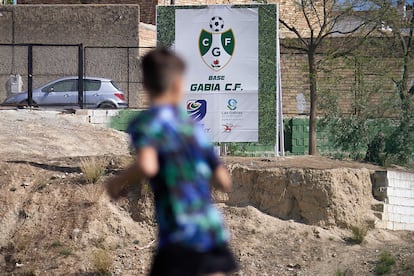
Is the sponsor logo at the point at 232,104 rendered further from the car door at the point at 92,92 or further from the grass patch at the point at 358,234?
the car door at the point at 92,92

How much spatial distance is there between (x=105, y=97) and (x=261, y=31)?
36.8 feet

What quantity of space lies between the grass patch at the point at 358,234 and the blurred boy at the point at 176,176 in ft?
31.0

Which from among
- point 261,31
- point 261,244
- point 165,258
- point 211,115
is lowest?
point 261,244

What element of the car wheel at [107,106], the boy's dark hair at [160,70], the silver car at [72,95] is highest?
the silver car at [72,95]

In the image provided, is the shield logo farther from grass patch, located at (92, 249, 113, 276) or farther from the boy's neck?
the boy's neck

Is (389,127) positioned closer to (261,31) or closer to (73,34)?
(261,31)

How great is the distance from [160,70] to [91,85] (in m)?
21.8

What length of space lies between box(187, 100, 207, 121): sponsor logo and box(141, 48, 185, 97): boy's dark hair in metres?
11.1

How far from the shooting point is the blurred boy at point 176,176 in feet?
16.1

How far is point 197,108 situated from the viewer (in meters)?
16.2

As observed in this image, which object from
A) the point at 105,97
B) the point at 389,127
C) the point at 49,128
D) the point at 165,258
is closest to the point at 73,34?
the point at 105,97

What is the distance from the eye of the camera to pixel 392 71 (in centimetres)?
2209

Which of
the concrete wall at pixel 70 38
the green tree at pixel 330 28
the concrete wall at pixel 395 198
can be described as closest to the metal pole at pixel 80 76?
the concrete wall at pixel 70 38

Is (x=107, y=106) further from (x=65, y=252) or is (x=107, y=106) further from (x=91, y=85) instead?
(x=65, y=252)
